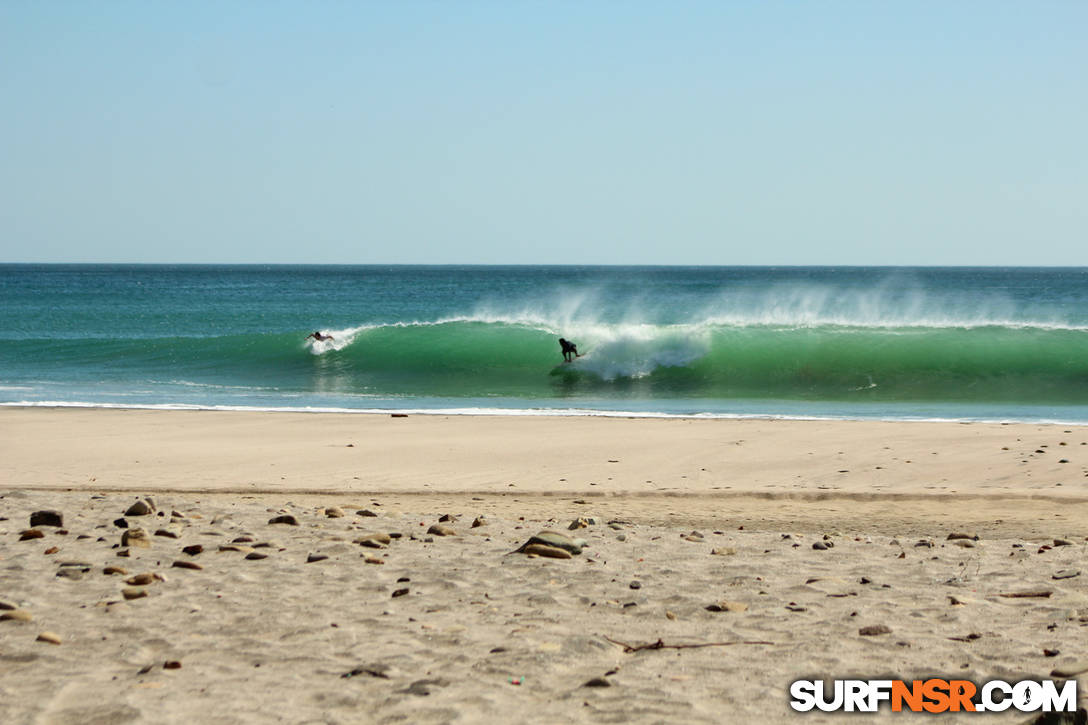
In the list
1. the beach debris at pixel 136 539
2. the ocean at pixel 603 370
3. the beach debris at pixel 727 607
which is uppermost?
the ocean at pixel 603 370

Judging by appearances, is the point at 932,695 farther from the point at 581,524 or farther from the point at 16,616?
the point at 16,616

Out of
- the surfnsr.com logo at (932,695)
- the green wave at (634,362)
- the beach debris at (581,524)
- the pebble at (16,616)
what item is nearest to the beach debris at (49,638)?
the pebble at (16,616)

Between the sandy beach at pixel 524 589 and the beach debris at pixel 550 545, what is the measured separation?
11cm

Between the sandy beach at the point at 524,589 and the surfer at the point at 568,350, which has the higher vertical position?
the surfer at the point at 568,350

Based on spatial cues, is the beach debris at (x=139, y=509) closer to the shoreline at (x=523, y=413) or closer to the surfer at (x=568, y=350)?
the shoreline at (x=523, y=413)

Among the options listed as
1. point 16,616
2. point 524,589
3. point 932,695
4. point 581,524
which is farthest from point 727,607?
point 16,616

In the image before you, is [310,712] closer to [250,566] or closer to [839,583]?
[250,566]

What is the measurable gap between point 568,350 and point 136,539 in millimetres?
18200

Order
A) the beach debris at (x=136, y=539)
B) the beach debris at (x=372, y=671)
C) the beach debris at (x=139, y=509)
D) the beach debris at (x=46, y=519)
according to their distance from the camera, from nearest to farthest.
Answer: the beach debris at (x=372, y=671)
the beach debris at (x=136, y=539)
the beach debris at (x=46, y=519)
the beach debris at (x=139, y=509)

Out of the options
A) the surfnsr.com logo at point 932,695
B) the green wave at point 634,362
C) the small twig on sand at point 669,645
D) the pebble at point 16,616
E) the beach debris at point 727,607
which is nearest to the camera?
the surfnsr.com logo at point 932,695

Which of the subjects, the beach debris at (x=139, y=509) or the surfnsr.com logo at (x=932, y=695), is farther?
the beach debris at (x=139, y=509)

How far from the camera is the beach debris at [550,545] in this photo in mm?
5977

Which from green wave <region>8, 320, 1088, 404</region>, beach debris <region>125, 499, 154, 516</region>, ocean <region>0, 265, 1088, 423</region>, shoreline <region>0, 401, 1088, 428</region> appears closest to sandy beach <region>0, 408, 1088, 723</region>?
beach debris <region>125, 499, 154, 516</region>

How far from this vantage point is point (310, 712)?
12.1 ft
